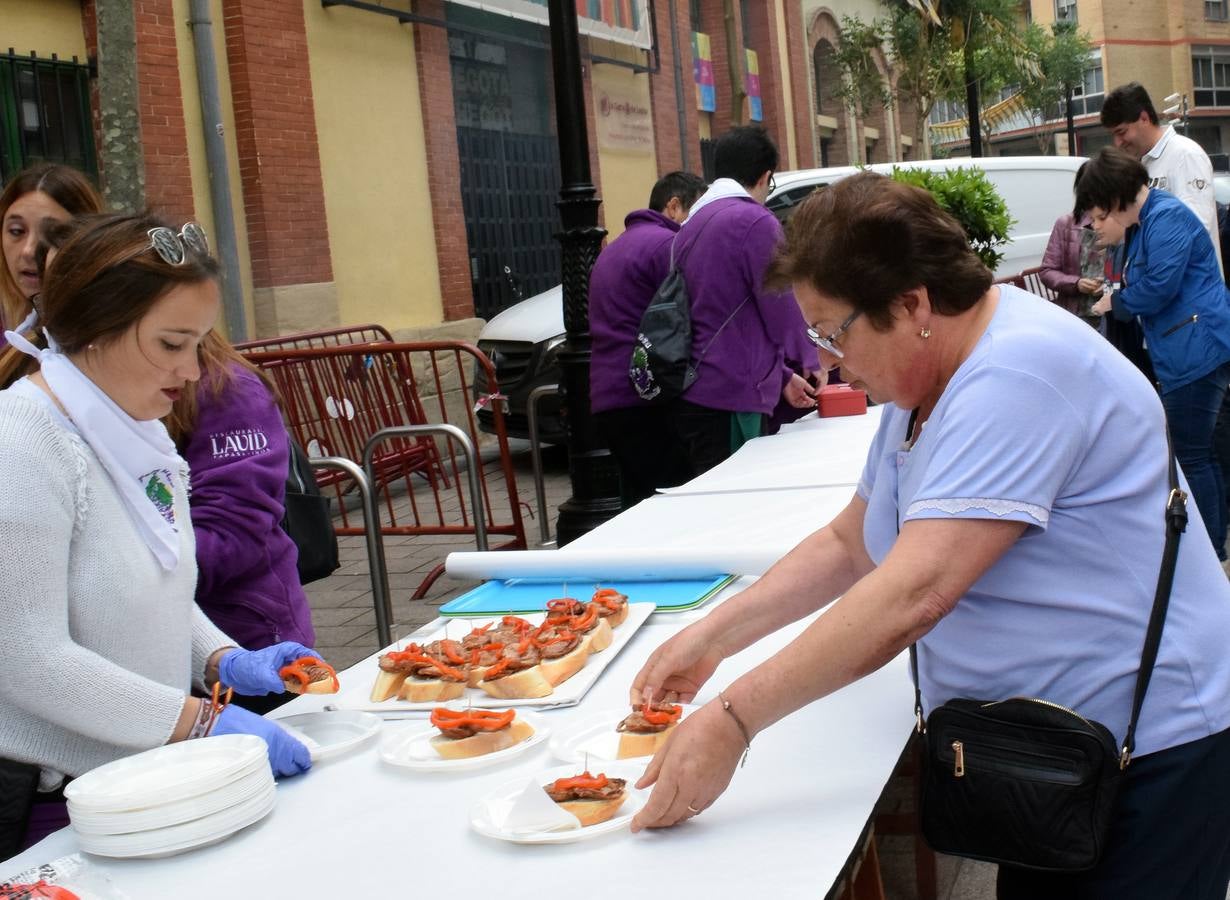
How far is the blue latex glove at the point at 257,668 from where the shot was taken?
8.84 feet

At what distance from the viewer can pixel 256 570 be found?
10.7 feet

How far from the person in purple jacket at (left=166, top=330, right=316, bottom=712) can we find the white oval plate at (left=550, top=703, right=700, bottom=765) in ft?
3.52

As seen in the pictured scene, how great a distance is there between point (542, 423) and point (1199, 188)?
16.5 feet

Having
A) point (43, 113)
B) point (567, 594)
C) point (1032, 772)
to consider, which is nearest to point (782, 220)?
point (43, 113)

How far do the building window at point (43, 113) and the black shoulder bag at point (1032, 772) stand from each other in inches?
341

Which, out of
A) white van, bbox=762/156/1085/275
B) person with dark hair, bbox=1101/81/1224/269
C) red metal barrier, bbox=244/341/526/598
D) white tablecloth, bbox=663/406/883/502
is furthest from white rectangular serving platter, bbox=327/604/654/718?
white van, bbox=762/156/1085/275

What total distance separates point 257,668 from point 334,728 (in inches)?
12.0

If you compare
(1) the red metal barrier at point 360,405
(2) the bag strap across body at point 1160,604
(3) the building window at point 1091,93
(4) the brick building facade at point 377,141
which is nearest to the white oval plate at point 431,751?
(2) the bag strap across body at point 1160,604

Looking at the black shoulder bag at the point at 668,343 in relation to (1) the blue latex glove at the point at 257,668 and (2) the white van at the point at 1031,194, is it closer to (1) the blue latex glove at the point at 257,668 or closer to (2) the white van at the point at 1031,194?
(1) the blue latex glove at the point at 257,668

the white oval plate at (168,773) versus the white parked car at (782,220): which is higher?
the white parked car at (782,220)

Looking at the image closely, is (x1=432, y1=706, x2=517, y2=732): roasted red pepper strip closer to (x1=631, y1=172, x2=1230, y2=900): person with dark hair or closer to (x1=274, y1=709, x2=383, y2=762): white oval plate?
(x1=274, y1=709, x2=383, y2=762): white oval plate

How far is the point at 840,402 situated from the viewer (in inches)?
235

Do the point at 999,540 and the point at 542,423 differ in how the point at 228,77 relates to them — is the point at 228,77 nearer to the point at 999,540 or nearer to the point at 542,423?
the point at 542,423

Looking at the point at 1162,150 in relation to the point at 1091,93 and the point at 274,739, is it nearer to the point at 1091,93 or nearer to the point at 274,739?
the point at 274,739
